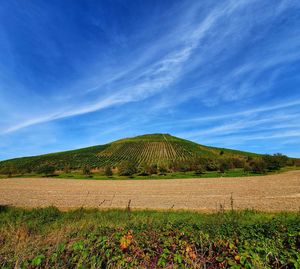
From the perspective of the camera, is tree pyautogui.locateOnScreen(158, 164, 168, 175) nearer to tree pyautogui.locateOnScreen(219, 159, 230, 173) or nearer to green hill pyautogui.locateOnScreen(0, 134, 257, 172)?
tree pyautogui.locateOnScreen(219, 159, 230, 173)

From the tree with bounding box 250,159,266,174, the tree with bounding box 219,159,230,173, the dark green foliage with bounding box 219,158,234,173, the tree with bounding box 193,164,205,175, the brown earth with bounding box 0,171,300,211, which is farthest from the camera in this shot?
the tree with bounding box 193,164,205,175

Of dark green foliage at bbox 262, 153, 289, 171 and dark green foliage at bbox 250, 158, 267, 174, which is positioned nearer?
dark green foliage at bbox 250, 158, 267, 174

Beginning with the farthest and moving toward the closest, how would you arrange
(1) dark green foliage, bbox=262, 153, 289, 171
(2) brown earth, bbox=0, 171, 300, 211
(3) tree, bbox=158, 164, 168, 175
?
(3) tree, bbox=158, 164, 168, 175 → (1) dark green foliage, bbox=262, 153, 289, 171 → (2) brown earth, bbox=0, 171, 300, 211

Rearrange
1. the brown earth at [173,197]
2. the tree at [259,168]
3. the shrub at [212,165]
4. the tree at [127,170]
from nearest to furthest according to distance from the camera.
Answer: the brown earth at [173,197] → the tree at [259,168] → the tree at [127,170] → the shrub at [212,165]

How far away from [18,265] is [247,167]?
78606 mm

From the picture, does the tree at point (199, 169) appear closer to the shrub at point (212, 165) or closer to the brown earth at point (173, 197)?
the shrub at point (212, 165)

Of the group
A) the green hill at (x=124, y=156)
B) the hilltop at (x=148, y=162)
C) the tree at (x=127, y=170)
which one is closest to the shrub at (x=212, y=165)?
the hilltop at (x=148, y=162)

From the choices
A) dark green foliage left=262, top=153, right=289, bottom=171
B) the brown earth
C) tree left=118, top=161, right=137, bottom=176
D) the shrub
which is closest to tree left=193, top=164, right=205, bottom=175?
the shrub

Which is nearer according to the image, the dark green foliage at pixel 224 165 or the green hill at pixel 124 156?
the dark green foliage at pixel 224 165

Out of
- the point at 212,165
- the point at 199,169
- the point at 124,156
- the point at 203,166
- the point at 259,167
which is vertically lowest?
the point at 199,169

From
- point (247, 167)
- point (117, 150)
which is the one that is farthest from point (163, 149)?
point (247, 167)

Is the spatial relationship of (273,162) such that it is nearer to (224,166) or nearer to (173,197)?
(224,166)

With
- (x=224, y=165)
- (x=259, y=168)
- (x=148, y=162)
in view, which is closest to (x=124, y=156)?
(x=148, y=162)

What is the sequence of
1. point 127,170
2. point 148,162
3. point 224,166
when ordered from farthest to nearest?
point 148,162 < point 127,170 < point 224,166
